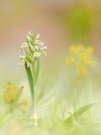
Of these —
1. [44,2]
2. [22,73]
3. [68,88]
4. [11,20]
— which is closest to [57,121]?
[68,88]

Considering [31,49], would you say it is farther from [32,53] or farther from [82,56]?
[82,56]

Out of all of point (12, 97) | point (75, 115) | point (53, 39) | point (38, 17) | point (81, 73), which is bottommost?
point (75, 115)

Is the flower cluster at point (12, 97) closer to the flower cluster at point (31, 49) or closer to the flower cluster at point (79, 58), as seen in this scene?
the flower cluster at point (31, 49)

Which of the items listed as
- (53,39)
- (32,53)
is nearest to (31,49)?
(32,53)

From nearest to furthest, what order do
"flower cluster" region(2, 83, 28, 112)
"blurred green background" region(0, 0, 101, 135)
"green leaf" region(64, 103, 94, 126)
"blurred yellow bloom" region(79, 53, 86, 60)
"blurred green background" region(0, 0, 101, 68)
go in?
"green leaf" region(64, 103, 94, 126), "flower cluster" region(2, 83, 28, 112), "blurred green background" region(0, 0, 101, 135), "blurred yellow bloom" region(79, 53, 86, 60), "blurred green background" region(0, 0, 101, 68)

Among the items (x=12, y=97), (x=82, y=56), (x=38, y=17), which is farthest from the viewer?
(x=38, y=17)

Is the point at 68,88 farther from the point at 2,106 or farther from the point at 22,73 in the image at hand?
the point at 2,106

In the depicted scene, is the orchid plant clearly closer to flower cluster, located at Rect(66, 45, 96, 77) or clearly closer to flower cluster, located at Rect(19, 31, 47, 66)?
flower cluster, located at Rect(19, 31, 47, 66)

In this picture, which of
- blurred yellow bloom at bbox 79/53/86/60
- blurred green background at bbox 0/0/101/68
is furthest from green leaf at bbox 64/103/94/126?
blurred green background at bbox 0/0/101/68

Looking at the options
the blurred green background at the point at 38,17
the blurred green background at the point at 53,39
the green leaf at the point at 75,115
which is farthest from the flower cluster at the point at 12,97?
the blurred green background at the point at 38,17
